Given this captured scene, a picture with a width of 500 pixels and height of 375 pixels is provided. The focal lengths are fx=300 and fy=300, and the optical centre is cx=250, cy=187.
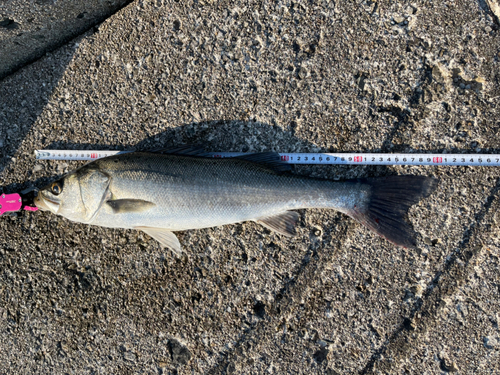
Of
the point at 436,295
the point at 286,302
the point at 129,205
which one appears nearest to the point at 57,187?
the point at 129,205

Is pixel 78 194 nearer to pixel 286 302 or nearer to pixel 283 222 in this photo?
pixel 283 222

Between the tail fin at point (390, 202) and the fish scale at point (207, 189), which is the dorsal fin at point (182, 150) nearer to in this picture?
the fish scale at point (207, 189)

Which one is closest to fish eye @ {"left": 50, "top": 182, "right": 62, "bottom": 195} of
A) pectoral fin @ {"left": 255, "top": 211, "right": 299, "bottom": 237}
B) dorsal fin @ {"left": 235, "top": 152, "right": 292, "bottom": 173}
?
dorsal fin @ {"left": 235, "top": 152, "right": 292, "bottom": 173}

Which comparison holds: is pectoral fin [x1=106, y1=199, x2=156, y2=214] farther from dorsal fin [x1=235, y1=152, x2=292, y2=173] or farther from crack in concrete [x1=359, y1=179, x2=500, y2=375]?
crack in concrete [x1=359, y1=179, x2=500, y2=375]

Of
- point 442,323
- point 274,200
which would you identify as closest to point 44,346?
point 274,200

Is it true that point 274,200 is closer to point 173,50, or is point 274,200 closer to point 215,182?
point 215,182

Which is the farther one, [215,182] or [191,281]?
[191,281]
